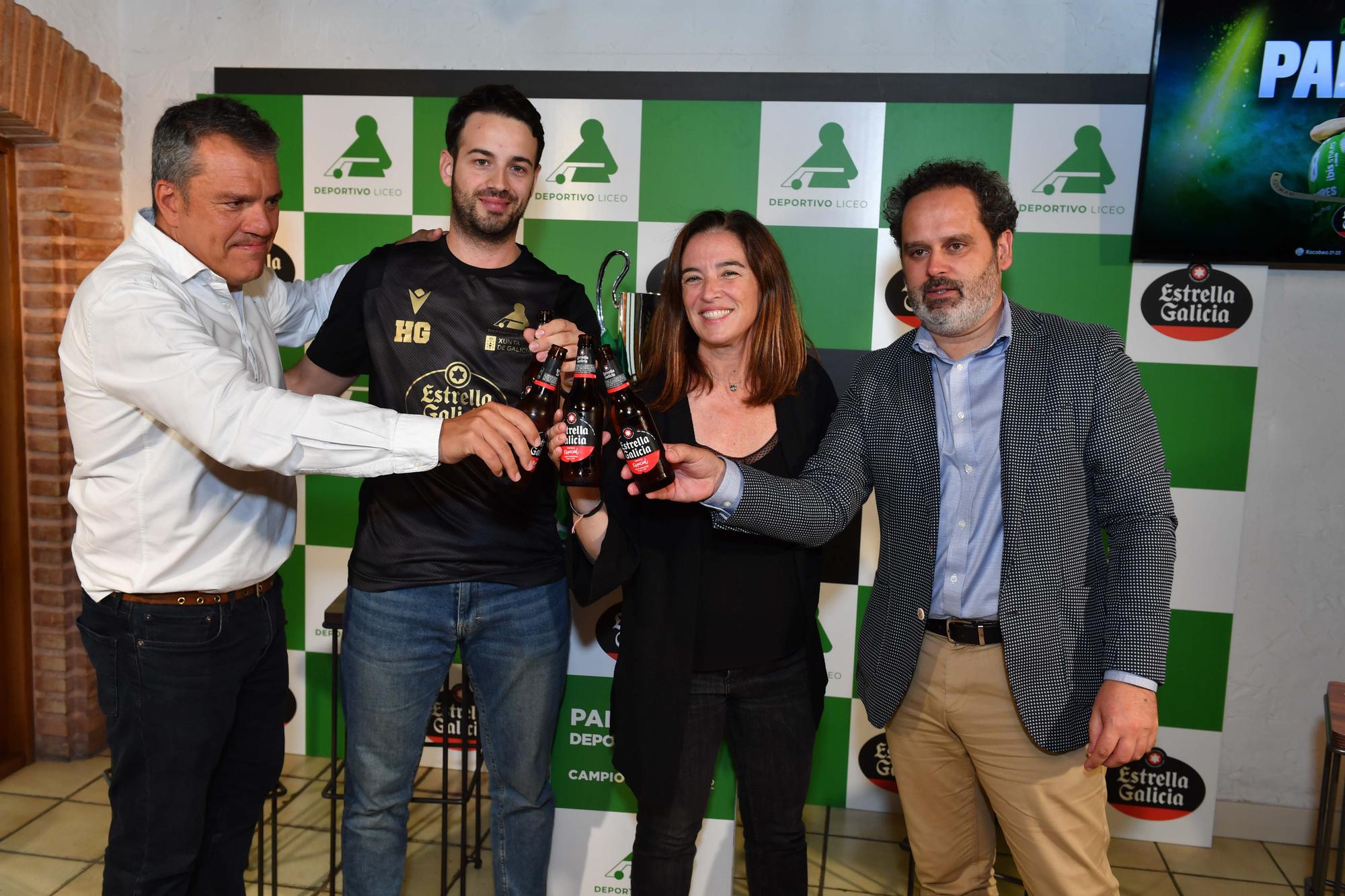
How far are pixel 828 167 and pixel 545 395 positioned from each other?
158cm

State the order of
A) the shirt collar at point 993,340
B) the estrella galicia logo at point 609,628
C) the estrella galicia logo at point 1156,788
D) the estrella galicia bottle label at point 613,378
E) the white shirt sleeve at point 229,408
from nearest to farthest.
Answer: the white shirt sleeve at point 229,408 < the estrella galicia bottle label at point 613,378 < the shirt collar at point 993,340 < the estrella galicia logo at point 609,628 < the estrella galicia logo at point 1156,788

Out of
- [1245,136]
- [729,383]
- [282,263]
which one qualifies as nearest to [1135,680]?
[729,383]

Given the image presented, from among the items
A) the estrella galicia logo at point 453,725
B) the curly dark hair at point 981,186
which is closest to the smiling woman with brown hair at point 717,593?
the curly dark hair at point 981,186

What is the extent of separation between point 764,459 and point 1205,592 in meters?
1.88

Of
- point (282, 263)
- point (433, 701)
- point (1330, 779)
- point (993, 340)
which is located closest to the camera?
point (993, 340)

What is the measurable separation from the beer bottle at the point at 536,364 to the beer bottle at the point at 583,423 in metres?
0.11

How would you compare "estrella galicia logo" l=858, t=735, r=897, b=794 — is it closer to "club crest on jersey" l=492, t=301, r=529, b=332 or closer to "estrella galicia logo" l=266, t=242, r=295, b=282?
"club crest on jersey" l=492, t=301, r=529, b=332

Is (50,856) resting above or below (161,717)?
below

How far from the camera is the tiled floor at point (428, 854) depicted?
279cm

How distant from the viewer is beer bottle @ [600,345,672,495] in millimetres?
1751

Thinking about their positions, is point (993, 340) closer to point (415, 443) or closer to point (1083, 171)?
point (415, 443)

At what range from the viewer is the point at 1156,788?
3125mm

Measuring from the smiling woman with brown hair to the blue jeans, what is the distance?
0.20m

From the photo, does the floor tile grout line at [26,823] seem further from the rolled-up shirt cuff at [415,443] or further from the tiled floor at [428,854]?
the rolled-up shirt cuff at [415,443]
